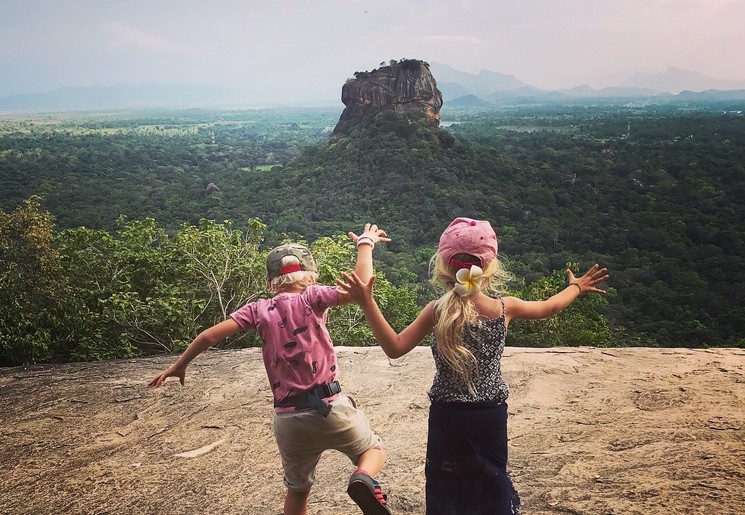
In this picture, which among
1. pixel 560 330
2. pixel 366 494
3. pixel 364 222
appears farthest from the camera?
pixel 364 222

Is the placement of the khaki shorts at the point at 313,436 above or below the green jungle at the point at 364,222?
above

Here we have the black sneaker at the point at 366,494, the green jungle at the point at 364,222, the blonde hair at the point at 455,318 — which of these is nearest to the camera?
the blonde hair at the point at 455,318

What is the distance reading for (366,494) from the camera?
8.41 feet

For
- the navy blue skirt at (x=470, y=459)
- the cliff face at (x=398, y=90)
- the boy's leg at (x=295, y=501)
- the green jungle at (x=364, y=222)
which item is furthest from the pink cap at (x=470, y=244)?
the cliff face at (x=398, y=90)

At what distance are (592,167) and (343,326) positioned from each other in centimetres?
5486

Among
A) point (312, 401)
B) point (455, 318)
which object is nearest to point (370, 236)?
point (455, 318)

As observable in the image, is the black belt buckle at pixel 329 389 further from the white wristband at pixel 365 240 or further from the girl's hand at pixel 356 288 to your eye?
the white wristband at pixel 365 240

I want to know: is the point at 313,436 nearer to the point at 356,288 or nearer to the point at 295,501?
the point at 295,501

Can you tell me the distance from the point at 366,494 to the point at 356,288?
1012 millimetres

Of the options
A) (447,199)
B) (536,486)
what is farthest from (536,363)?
(447,199)

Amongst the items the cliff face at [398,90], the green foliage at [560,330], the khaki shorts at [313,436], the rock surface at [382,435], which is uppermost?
the cliff face at [398,90]

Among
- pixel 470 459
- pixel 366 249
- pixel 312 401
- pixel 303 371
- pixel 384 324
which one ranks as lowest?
pixel 470 459

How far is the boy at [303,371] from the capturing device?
2.61 m

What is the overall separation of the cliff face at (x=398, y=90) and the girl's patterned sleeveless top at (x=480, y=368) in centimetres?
6573
